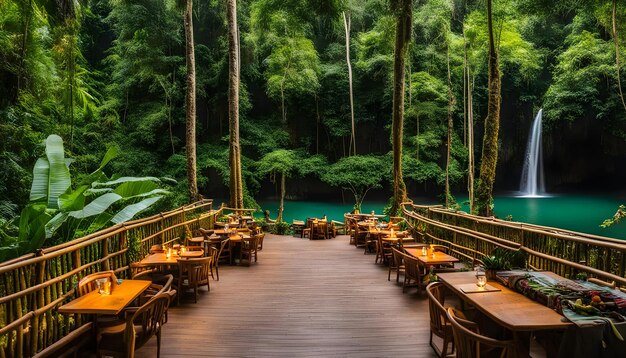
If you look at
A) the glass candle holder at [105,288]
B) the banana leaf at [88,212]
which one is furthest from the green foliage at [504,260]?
the banana leaf at [88,212]

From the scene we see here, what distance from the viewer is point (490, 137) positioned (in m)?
11.1

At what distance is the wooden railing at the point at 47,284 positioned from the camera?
3.41 metres

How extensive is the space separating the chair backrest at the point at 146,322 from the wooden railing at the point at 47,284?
2.81ft

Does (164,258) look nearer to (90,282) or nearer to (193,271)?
(193,271)

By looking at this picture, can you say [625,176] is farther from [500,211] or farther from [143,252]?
[143,252]

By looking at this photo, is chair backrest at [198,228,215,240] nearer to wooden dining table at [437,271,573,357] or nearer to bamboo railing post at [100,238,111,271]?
bamboo railing post at [100,238,111,271]

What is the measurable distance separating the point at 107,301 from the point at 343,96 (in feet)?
84.2

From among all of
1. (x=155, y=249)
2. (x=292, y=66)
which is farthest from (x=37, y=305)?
(x=292, y=66)

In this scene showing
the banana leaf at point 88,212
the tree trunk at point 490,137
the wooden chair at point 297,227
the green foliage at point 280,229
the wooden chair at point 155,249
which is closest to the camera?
the banana leaf at point 88,212

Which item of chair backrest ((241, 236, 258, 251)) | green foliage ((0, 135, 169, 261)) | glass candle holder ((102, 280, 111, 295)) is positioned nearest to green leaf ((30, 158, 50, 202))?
green foliage ((0, 135, 169, 261))

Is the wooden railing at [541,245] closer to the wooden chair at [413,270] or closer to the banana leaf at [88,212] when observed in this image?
the wooden chair at [413,270]

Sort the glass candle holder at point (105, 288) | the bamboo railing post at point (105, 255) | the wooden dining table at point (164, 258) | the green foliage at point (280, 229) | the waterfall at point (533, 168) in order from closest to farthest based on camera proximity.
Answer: the glass candle holder at point (105, 288) < the bamboo railing post at point (105, 255) < the wooden dining table at point (164, 258) < the green foliage at point (280, 229) < the waterfall at point (533, 168)

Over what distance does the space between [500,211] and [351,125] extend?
11129 mm

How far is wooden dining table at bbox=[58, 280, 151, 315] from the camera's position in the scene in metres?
3.55
